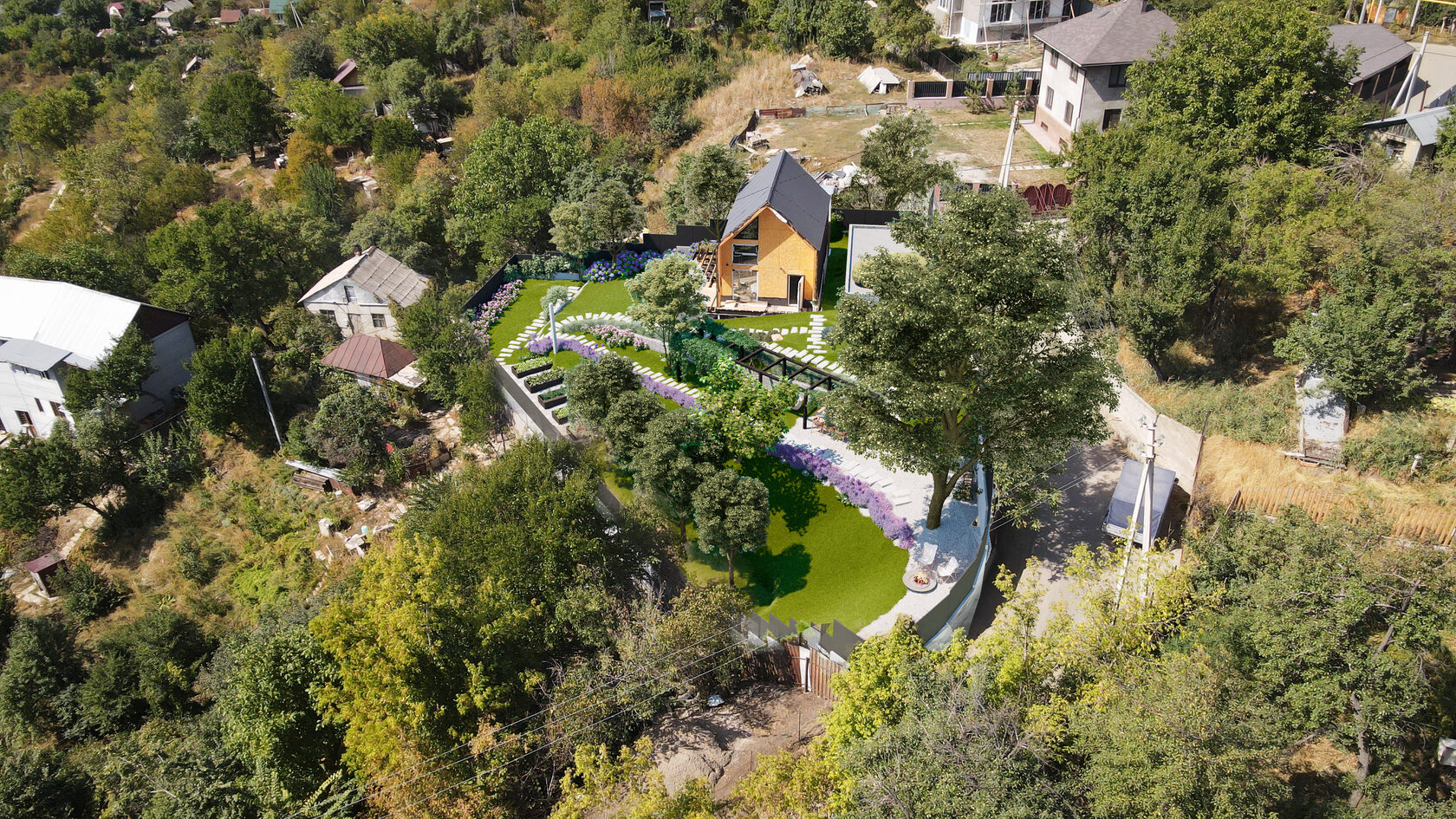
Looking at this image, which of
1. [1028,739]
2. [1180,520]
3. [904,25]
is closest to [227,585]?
[1028,739]

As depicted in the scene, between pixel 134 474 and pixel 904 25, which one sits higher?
pixel 904 25

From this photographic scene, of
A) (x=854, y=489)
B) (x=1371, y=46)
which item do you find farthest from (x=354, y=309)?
(x=1371, y=46)

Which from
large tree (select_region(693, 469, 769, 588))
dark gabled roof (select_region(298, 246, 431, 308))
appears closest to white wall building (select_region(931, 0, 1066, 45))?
dark gabled roof (select_region(298, 246, 431, 308))

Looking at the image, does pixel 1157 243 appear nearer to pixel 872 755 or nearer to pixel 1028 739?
pixel 1028 739

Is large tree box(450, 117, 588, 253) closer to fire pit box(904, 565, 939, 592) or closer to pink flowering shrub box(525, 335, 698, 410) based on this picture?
pink flowering shrub box(525, 335, 698, 410)

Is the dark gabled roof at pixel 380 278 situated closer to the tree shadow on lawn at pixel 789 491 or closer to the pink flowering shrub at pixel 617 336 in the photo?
the pink flowering shrub at pixel 617 336

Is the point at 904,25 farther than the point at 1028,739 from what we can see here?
Yes

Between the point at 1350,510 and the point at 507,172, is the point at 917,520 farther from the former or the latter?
the point at 507,172

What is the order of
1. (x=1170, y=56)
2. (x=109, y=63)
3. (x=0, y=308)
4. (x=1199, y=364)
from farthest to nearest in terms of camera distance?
(x=109, y=63), (x=0, y=308), (x=1170, y=56), (x=1199, y=364)
